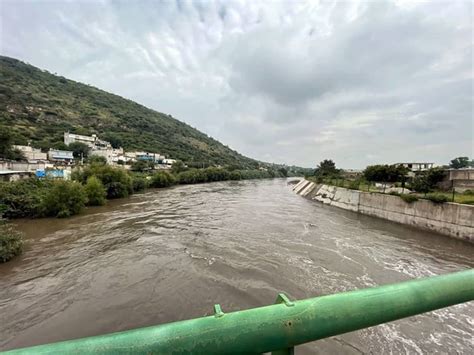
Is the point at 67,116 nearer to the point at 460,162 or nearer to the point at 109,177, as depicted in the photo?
the point at 109,177

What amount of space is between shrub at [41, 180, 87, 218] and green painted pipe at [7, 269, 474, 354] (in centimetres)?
2202

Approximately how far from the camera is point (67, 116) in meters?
91.6

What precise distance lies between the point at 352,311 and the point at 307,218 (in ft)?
65.1

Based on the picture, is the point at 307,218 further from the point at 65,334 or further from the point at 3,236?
the point at 3,236

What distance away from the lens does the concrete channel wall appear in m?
14.0

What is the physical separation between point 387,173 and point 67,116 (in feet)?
360

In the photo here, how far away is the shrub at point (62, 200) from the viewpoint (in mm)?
18312

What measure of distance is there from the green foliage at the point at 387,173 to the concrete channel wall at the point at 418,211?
8102 millimetres

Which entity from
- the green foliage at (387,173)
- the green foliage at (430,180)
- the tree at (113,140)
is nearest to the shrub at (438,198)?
the green foliage at (430,180)

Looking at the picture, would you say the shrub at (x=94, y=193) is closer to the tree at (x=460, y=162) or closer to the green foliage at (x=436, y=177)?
the green foliage at (x=436, y=177)

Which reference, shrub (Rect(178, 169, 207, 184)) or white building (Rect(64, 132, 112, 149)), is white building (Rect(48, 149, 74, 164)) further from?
shrub (Rect(178, 169, 207, 184))

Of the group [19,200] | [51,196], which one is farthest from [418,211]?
[19,200]

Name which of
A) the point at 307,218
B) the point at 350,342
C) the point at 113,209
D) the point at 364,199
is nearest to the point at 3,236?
the point at 113,209

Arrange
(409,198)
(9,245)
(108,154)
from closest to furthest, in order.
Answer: (9,245) < (409,198) < (108,154)
